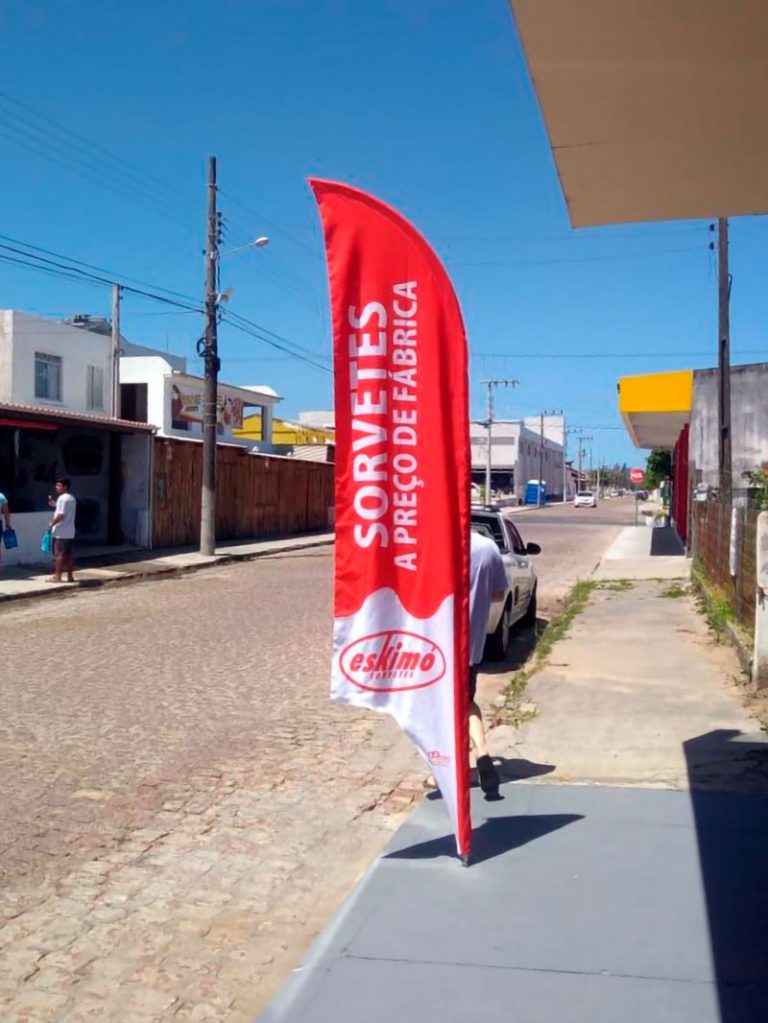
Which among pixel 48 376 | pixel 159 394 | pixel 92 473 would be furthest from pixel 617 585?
pixel 159 394

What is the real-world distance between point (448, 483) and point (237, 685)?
5.45m

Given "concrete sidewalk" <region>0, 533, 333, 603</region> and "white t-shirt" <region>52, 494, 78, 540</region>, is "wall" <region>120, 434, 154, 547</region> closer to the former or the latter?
"concrete sidewalk" <region>0, 533, 333, 603</region>

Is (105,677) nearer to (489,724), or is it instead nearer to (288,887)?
(489,724)

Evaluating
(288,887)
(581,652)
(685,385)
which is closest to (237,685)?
(581,652)

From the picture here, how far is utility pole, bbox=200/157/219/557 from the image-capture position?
23.6m

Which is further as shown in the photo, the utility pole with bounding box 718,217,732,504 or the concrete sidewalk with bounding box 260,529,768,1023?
the utility pole with bounding box 718,217,732,504

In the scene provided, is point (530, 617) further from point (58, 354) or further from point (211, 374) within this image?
point (58, 354)

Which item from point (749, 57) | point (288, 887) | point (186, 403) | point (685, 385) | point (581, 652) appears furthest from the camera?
point (186, 403)

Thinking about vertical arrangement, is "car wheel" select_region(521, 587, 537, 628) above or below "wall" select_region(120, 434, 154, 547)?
below

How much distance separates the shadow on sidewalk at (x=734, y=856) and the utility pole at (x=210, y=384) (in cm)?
1758

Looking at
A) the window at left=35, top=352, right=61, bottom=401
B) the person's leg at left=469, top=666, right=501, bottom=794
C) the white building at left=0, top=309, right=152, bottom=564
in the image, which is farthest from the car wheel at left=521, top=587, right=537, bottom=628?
the window at left=35, top=352, right=61, bottom=401

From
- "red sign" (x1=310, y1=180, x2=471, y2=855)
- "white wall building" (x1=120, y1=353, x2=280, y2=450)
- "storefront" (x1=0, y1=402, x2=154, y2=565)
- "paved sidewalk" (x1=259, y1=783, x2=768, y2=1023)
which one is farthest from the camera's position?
"white wall building" (x1=120, y1=353, x2=280, y2=450)

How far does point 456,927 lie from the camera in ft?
13.5

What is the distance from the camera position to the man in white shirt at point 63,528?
17125mm
